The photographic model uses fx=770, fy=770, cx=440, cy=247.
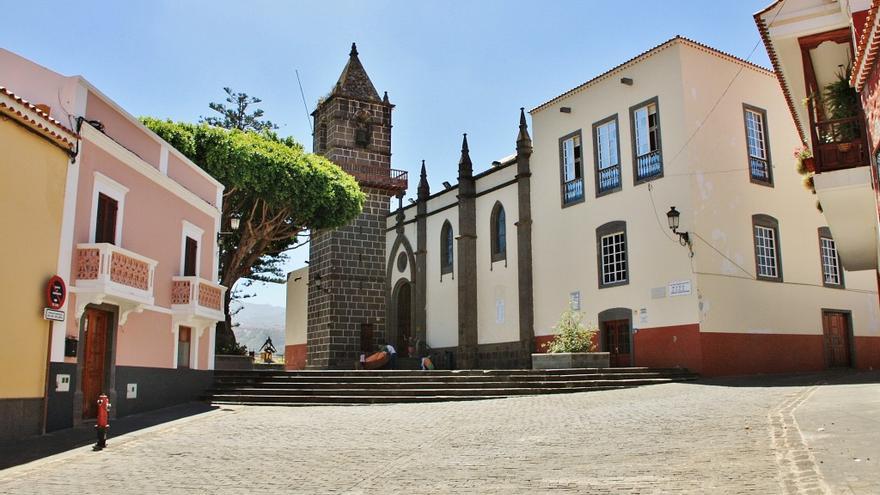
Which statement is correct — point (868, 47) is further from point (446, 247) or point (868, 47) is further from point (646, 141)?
point (446, 247)

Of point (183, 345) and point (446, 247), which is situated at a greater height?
point (446, 247)

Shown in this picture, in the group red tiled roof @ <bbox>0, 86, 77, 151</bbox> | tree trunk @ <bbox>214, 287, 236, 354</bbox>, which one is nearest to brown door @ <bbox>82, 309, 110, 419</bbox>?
red tiled roof @ <bbox>0, 86, 77, 151</bbox>

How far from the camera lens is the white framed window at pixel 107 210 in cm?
1365

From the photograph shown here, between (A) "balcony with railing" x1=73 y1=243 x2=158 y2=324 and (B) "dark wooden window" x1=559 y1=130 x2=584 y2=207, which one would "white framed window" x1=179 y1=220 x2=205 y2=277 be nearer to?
(A) "balcony with railing" x1=73 y1=243 x2=158 y2=324

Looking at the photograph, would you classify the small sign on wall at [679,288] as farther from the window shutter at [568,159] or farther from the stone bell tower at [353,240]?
the stone bell tower at [353,240]

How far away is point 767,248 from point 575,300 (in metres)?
5.82

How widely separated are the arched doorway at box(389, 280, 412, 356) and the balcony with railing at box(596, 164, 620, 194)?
12.4 metres

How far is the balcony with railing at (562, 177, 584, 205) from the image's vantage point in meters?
24.7

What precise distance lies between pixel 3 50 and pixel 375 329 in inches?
897

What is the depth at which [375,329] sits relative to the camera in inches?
1369

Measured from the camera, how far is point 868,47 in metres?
9.63

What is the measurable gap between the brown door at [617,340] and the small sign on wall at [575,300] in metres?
1.17

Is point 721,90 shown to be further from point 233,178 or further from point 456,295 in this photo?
point 233,178

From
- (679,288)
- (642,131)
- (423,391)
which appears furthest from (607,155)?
(423,391)
